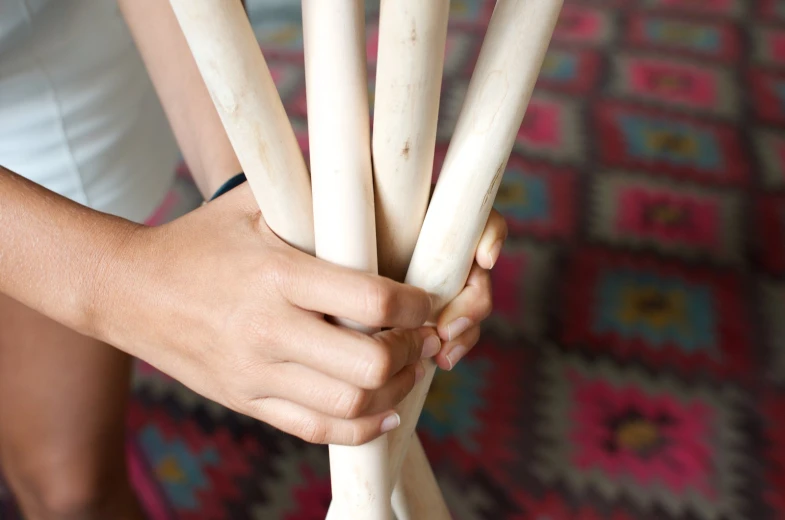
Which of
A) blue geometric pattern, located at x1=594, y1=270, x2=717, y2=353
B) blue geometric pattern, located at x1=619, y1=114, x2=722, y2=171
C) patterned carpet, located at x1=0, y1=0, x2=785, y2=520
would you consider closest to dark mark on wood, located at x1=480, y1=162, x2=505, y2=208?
patterned carpet, located at x1=0, y1=0, x2=785, y2=520

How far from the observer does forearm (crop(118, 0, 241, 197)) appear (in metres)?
0.55

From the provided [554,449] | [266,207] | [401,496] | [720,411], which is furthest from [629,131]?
[266,207]

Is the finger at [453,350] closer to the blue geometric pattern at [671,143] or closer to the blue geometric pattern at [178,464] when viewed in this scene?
the blue geometric pattern at [178,464]

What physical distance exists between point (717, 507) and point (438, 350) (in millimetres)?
671

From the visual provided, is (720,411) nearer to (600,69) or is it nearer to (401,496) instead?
(401,496)

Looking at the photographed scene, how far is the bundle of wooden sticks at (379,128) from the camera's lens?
0.33 m

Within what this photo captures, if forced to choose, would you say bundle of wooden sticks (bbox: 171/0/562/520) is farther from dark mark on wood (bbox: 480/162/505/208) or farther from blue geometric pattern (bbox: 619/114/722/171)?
blue geometric pattern (bbox: 619/114/722/171)

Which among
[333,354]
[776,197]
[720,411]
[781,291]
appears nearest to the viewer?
[333,354]

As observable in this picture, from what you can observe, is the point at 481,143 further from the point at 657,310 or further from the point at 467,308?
the point at 657,310

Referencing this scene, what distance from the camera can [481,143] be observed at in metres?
0.37

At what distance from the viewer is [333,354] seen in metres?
0.35

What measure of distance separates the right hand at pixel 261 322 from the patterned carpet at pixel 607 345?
22.5 inches

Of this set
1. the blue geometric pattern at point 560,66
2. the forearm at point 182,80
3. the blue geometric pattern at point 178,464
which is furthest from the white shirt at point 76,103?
the blue geometric pattern at point 560,66

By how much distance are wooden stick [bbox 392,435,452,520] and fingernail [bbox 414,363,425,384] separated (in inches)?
4.6
